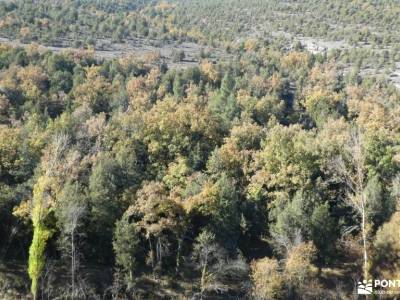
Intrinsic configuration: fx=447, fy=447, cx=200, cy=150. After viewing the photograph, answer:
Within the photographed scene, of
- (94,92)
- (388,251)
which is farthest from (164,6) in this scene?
(388,251)

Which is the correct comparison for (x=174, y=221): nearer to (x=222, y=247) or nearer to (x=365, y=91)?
(x=222, y=247)

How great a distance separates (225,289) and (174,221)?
727 cm

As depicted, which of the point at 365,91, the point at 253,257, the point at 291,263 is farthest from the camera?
the point at 365,91

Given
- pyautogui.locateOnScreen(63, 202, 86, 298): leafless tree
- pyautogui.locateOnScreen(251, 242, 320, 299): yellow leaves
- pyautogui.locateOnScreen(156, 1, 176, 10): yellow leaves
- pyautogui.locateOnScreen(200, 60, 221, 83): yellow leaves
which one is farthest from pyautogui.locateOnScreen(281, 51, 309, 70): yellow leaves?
pyautogui.locateOnScreen(156, 1, 176, 10): yellow leaves

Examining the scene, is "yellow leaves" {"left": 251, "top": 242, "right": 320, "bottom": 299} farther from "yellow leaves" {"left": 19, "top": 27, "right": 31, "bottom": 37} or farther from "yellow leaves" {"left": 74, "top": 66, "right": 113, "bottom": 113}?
"yellow leaves" {"left": 19, "top": 27, "right": 31, "bottom": 37}

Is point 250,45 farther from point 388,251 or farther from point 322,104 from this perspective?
point 388,251

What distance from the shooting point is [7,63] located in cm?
7512

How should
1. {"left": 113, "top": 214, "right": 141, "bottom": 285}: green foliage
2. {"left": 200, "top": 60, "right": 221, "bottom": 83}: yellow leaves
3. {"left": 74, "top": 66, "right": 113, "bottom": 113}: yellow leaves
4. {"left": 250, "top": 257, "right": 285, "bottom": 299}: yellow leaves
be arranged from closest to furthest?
{"left": 250, "top": 257, "right": 285, "bottom": 299}: yellow leaves, {"left": 113, "top": 214, "right": 141, "bottom": 285}: green foliage, {"left": 74, "top": 66, "right": 113, "bottom": 113}: yellow leaves, {"left": 200, "top": 60, "right": 221, "bottom": 83}: yellow leaves

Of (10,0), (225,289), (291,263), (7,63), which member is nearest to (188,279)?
(225,289)

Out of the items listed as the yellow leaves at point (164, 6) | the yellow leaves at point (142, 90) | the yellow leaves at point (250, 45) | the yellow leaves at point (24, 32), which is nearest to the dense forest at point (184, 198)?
the yellow leaves at point (142, 90)

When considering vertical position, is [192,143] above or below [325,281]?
above

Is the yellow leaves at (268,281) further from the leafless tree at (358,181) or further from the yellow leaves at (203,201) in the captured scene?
the leafless tree at (358,181)

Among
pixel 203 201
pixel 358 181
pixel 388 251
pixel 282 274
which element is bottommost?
pixel 282 274

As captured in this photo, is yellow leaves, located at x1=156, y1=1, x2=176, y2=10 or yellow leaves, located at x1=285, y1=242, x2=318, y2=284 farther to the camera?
yellow leaves, located at x1=156, y1=1, x2=176, y2=10
